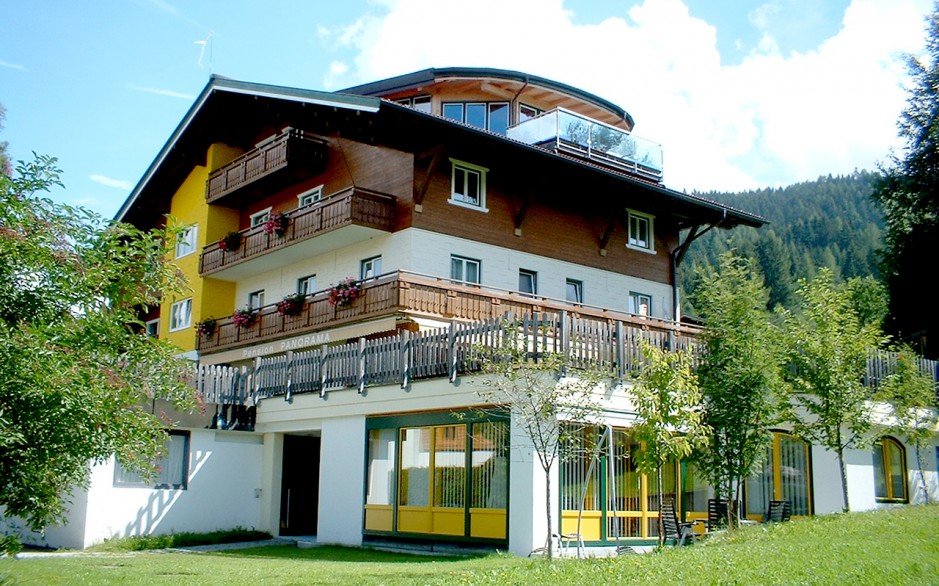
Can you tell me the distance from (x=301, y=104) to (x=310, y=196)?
10.6ft

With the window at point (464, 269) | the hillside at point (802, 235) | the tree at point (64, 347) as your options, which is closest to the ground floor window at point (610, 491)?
the tree at point (64, 347)

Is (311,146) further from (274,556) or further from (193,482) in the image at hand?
(274,556)

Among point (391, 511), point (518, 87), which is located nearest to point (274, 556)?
point (391, 511)

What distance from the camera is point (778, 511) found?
21.2m

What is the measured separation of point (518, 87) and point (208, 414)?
17756mm

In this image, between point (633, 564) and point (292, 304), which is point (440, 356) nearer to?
point (633, 564)

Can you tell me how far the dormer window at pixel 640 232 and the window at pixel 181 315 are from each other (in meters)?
16.9

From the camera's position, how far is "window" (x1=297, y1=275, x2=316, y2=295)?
31.2 meters

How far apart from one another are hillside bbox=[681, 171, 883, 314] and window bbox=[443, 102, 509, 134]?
45221 mm

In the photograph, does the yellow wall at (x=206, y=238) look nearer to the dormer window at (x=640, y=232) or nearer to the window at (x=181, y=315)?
the window at (x=181, y=315)

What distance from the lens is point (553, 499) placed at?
17109 mm

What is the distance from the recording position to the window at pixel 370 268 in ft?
91.2

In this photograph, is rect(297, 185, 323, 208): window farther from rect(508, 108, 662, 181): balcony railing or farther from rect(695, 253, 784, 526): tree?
rect(695, 253, 784, 526): tree

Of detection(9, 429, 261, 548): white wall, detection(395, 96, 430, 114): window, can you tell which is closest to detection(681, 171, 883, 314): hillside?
detection(395, 96, 430, 114): window
